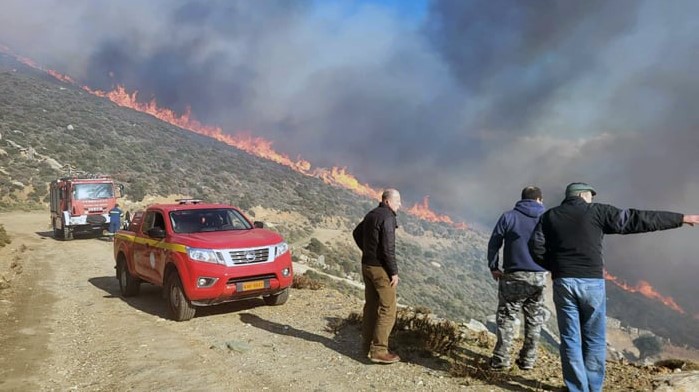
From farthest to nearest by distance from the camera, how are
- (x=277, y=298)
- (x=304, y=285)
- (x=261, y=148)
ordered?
(x=261, y=148) < (x=304, y=285) < (x=277, y=298)

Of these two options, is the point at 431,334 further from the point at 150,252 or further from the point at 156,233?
the point at 150,252

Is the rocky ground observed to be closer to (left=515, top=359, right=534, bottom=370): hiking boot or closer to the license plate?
(left=515, top=359, right=534, bottom=370): hiking boot

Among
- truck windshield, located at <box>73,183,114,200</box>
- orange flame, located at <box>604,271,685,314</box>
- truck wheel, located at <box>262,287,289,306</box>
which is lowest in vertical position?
orange flame, located at <box>604,271,685,314</box>

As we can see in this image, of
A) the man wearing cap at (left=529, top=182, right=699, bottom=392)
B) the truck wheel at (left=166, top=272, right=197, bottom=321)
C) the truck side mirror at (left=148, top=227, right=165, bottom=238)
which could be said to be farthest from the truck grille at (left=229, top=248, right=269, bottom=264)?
the man wearing cap at (left=529, top=182, right=699, bottom=392)

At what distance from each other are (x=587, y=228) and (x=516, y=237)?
1.09 m

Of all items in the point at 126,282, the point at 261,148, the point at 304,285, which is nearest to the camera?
the point at 126,282

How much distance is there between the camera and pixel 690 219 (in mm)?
4207

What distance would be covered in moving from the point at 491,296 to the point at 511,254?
122 feet

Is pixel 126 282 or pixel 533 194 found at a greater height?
pixel 533 194

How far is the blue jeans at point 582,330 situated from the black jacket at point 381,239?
1.87 meters

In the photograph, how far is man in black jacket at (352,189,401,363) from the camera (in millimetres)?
5730

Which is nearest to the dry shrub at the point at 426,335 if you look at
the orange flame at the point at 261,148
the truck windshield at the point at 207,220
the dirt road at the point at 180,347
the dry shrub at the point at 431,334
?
the dry shrub at the point at 431,334

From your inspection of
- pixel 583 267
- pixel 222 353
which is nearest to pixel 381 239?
pixel 583 267

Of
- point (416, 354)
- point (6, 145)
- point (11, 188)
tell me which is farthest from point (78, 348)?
point (6, 145)
